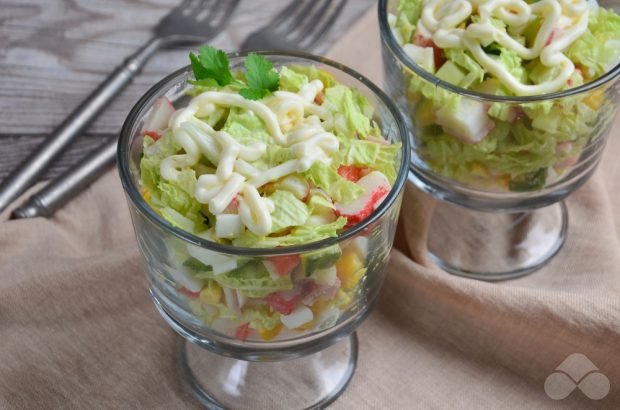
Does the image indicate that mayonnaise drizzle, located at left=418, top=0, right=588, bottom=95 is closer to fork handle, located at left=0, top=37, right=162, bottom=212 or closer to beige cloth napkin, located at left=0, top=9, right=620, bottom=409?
beige cloth napkin, located at left=0, top=9, right=620, bottom=409

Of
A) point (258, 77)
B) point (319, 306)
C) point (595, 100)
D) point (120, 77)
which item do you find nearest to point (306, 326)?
point (319, 306)

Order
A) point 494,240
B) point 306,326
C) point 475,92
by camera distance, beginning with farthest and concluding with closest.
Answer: point 494,240
point 475,92
point 306,326

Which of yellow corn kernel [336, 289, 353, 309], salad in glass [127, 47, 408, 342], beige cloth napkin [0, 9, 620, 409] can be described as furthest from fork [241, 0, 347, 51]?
yellow corn kernel [336, 289, 353, 309]

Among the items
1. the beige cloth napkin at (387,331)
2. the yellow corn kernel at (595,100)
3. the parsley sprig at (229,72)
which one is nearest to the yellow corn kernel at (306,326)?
the beige cloth napkin at (387,331)

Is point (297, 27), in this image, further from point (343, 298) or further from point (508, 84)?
point (343, 298)

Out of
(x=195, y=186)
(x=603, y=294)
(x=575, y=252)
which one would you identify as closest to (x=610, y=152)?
(x=575, y=252)

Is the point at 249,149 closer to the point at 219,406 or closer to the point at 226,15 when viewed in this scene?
the point at 219,406
